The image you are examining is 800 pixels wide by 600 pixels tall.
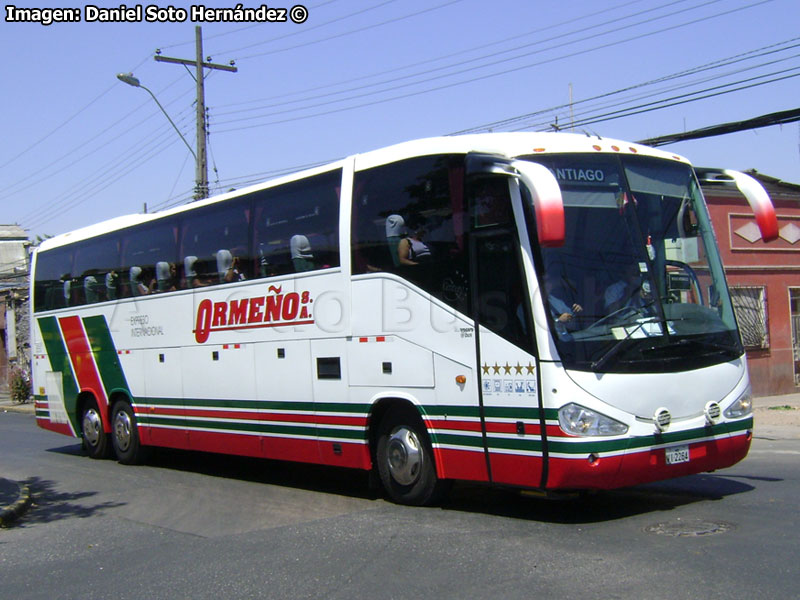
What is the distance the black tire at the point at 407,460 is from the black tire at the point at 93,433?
781 cm

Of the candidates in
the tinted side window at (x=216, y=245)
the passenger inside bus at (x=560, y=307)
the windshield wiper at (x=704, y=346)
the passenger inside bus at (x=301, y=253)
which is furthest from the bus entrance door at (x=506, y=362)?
the tinted side window at (x=216, y=245)

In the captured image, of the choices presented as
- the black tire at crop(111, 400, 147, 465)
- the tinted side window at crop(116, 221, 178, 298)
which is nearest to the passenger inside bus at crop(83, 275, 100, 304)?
the tinted side window at crop(116, 221, 178, 298)

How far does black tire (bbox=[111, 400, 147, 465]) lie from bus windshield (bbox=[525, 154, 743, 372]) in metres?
9.39

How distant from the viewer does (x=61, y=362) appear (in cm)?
1684

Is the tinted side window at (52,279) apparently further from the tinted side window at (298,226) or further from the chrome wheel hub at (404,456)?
the chrome wheel hub at (404,456)

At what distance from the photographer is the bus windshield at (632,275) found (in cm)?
777

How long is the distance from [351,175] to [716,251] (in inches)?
158

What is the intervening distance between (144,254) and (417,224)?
21.5 feet

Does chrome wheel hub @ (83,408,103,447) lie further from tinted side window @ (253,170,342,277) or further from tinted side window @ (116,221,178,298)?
tinted side window @ (253,170,342,277)

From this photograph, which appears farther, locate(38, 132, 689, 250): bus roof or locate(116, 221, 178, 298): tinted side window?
locate(116, 221, 178, 298): tinted side window

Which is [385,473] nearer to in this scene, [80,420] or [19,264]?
[80,420]

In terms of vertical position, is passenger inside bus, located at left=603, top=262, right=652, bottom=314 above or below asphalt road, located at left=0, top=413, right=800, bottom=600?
above

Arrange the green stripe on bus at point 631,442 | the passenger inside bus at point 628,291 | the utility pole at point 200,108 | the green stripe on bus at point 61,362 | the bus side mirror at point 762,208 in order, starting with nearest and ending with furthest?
the green stripe on bus at point 631,442 < the passenger inside bus at point 628,291 < the bus side mirror at point 762,208 < the green stripe on bus at point 61,362 < the utility pole at point 200,108

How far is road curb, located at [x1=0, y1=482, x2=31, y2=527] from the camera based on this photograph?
32.7 feet
